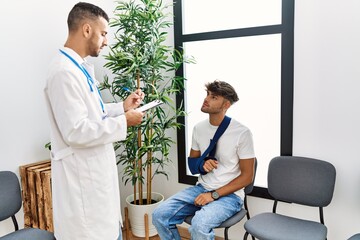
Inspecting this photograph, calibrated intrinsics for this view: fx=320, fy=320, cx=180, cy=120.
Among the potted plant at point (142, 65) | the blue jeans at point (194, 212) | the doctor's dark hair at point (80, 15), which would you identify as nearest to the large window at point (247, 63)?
the potted plant at point (142, 65)

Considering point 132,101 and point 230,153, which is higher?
point 132,101

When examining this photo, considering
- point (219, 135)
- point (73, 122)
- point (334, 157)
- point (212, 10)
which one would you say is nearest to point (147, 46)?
point (212, 10)

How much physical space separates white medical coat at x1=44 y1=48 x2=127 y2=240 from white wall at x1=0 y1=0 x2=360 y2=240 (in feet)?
3.45

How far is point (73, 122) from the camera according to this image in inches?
55.6

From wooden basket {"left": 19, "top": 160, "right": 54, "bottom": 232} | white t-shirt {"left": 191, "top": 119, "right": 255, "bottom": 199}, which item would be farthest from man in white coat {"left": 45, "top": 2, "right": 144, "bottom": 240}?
white t-shirt {"left": 191, "top": 119, "right": 255, "bottom": 199}

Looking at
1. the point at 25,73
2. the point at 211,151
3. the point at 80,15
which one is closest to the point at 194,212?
the point at 211,151

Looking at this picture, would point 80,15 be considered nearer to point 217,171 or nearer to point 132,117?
point 132,117

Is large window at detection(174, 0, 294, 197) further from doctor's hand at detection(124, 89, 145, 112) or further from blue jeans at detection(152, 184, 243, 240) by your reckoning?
doctor's hand at detection(124, 89, 145, 112)

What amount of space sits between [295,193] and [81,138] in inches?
61.0

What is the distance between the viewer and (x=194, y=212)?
7.48 feet

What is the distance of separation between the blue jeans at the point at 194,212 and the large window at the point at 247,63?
19.5 inches

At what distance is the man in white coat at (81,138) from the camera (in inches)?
56.3

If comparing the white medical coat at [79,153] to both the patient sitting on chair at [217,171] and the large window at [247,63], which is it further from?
the large window at [247,63]

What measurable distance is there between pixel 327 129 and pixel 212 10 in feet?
4.55
